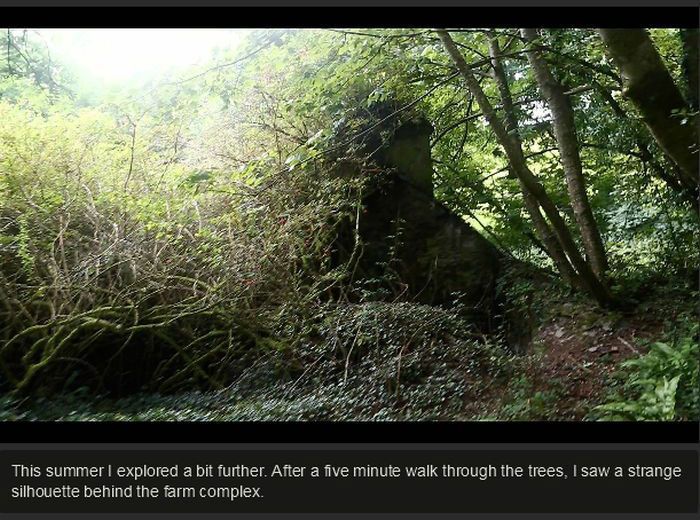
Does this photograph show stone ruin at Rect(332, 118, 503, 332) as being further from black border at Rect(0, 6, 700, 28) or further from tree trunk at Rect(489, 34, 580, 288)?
black border at Rect(0, 6, 700, 28)

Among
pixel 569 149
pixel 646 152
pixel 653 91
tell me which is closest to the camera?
pixel 653 91

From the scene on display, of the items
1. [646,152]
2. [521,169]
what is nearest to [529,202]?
[521,169]

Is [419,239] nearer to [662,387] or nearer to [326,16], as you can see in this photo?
[662,387]

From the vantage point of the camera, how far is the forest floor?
3.28 m

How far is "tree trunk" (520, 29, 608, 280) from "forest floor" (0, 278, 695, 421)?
50 cm

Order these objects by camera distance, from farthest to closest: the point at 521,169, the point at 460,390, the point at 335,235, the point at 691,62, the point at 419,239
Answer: the point at 419,239, the point at 335,235, the point at 521,169, the point at 460,390, the point at 691,62

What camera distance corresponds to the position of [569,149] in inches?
167

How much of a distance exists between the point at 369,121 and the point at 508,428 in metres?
3.59

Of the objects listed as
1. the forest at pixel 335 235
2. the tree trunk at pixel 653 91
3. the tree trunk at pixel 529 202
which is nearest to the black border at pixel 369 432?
the forest at pixel 335 235

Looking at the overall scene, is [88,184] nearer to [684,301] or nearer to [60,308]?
[60,308]

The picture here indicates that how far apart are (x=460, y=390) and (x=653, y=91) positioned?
221 cm

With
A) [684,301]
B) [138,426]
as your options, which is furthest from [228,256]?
[684,301]

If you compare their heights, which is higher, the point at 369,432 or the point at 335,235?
the point at 335,235

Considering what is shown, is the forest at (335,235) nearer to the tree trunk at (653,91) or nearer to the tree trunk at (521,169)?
the tree trunk at (521,169)
